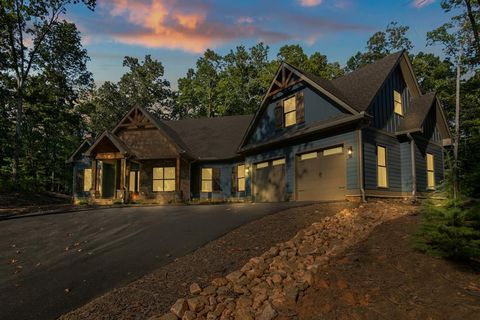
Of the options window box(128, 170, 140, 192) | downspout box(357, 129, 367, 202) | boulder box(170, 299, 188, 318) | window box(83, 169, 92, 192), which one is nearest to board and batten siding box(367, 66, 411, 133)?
downspout box(357, 129, 367, 202)

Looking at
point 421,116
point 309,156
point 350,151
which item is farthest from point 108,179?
point 421,116

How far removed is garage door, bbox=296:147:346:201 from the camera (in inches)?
583

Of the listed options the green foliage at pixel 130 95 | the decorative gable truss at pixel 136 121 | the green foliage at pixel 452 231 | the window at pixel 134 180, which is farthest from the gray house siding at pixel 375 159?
the green foliage at pixel 130 95

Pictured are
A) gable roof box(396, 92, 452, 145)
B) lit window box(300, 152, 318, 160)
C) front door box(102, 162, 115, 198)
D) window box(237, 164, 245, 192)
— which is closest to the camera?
gable roof box(396, 92, 452, 145)

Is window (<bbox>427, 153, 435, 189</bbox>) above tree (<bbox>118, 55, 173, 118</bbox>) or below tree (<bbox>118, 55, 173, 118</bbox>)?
below

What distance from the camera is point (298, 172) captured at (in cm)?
1706

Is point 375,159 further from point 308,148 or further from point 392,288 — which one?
point 392,288

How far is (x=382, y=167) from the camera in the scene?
15039 mm

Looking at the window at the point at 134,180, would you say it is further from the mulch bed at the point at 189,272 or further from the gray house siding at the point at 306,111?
the mulch bed at the point at 189,272

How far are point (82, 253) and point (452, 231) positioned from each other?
7.02 meters

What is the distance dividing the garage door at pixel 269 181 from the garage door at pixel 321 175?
1.33m

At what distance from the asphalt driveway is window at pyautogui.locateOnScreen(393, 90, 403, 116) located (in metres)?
10.7

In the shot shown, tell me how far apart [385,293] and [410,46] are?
43.3 meters

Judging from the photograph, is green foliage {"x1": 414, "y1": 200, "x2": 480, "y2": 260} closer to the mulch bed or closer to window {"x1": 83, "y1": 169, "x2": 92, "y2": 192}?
the mulch bed
